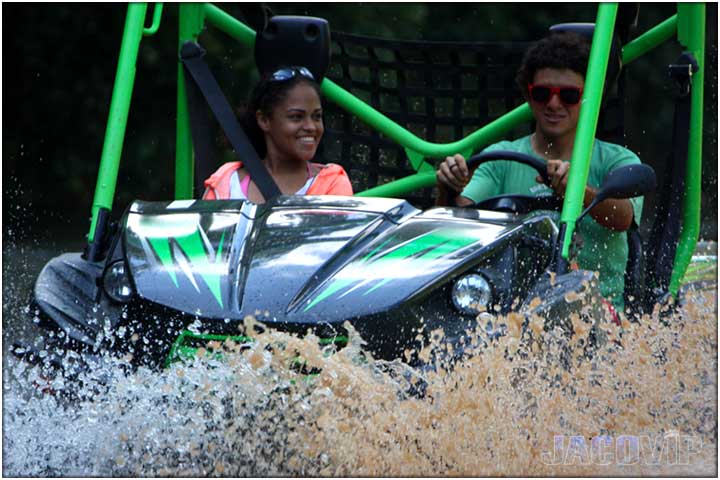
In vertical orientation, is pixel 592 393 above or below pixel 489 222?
below

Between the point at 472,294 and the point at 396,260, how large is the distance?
209mm

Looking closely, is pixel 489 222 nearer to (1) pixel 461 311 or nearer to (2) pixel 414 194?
(1) pixel 461 311

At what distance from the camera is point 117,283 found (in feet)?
12.5

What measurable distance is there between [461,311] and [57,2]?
276 inches

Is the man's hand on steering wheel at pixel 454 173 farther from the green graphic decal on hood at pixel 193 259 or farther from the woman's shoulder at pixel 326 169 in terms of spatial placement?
the green graphic decal on hood at pixel 193 259

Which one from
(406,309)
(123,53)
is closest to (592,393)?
(406,309)

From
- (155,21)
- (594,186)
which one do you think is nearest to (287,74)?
(155,21)

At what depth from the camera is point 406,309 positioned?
3477 mm

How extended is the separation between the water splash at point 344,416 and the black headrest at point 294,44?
6.45 ft

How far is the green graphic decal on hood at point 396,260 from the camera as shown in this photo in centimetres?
352

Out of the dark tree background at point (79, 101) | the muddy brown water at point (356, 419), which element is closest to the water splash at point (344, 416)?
the muddy brown water at point (356, 419)

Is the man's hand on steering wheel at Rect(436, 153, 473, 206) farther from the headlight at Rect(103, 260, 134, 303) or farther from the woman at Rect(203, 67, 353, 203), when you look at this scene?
the headlight at Rect(103, 260, 134, 303)

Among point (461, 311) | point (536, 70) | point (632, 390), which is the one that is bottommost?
point (632, 390)

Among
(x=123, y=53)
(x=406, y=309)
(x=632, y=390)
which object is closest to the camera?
(x=406, y=309)
